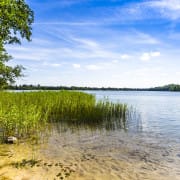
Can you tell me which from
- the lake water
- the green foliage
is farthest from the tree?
the lake water

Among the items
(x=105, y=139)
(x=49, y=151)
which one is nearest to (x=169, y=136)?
(x=105, y=139)

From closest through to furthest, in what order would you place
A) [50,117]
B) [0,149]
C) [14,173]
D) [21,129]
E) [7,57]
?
[14,173] → [7,57] → [0,149] → [21,129] → [50,117]

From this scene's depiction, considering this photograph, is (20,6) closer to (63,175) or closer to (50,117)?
(63,175)

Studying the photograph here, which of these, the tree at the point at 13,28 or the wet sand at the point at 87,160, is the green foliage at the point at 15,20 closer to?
the tree at the point at 13,28

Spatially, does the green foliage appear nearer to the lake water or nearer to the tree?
the tree

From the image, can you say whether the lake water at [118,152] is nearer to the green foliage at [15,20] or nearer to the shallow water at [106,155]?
the shallow water at [106,155]

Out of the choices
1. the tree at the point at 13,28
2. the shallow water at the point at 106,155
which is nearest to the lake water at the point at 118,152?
the shallow water at the point at 106,155

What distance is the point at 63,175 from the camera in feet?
23.5

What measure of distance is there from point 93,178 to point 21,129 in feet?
19.5

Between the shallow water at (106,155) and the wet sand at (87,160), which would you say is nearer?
the wet sand at (87,160)

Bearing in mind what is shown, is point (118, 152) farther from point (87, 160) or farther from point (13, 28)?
point (13, 28)

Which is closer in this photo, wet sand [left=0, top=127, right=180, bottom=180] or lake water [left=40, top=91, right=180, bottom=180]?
wet sand [left=0, top=127, right=180, bottom=180]

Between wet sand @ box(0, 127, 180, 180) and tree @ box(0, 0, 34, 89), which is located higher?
tree @ box(0, 0, 34, 89)

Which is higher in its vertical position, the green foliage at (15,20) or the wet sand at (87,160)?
the green foliage at (15,20)
